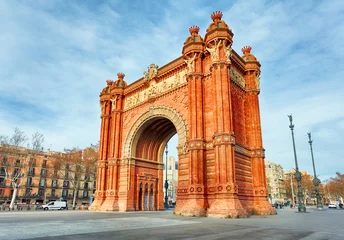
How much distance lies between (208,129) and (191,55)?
666cm

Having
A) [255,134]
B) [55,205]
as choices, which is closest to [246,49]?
[255,134]

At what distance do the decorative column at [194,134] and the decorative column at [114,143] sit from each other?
30.8 ft

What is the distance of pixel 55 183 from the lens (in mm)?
55625

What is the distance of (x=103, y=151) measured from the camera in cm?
2986

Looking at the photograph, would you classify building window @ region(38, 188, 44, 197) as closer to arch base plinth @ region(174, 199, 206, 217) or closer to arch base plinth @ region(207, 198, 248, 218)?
arch base plinth @ region(174, 199, 206, 217)

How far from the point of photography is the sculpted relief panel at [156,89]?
2414 centimetres

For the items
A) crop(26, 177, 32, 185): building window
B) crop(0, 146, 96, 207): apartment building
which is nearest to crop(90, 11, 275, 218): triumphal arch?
crop(0, 146, 96, 207): apartment building

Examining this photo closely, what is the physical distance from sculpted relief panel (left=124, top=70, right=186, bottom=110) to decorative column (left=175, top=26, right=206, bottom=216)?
6.80 ft

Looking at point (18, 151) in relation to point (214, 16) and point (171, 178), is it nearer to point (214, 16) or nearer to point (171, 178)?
point (214, 16)

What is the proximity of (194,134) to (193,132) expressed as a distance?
0.70 ft

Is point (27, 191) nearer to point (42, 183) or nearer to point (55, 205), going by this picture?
point (42, 183)

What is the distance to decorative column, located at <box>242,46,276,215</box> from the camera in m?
21.4

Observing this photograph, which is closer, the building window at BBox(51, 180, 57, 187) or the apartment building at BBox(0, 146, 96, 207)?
the apartment building at BBox(0, 146, 96, 207)

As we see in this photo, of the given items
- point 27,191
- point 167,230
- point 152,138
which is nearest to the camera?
point 167,230
